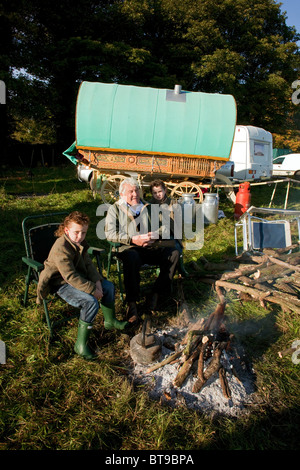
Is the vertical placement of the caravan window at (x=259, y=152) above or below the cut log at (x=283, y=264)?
above

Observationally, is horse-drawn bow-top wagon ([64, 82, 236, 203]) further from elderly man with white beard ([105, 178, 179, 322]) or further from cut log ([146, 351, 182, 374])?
cut log ([146, 351, 182, 374])

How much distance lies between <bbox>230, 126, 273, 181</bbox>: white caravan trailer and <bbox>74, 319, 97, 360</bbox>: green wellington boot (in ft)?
31.3

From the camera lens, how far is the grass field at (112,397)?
196 cm

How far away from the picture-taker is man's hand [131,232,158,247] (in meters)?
3.33

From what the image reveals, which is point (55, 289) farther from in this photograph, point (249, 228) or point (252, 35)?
point (252, 35)

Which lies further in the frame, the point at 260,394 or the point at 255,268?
the point at 255,268

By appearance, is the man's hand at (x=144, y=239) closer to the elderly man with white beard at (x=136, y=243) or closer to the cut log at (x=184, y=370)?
the elderly man with white beard at (x=136, y=243)

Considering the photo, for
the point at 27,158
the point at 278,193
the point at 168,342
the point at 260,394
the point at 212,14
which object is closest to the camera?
the point at 260,394

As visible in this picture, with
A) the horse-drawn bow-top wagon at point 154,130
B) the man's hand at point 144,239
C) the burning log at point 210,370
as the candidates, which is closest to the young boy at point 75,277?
the man's hand at point 144,239

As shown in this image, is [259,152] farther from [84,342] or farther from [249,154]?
[84,342]

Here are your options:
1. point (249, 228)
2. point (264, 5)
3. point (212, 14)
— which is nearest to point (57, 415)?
point (249, 228)

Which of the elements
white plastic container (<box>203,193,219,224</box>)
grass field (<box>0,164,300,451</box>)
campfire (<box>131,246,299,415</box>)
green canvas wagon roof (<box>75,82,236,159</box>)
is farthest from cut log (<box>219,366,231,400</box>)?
green canvas wagon roof (<box>75,82,236,159</box>)

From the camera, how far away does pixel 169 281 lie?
3381 millimetres
